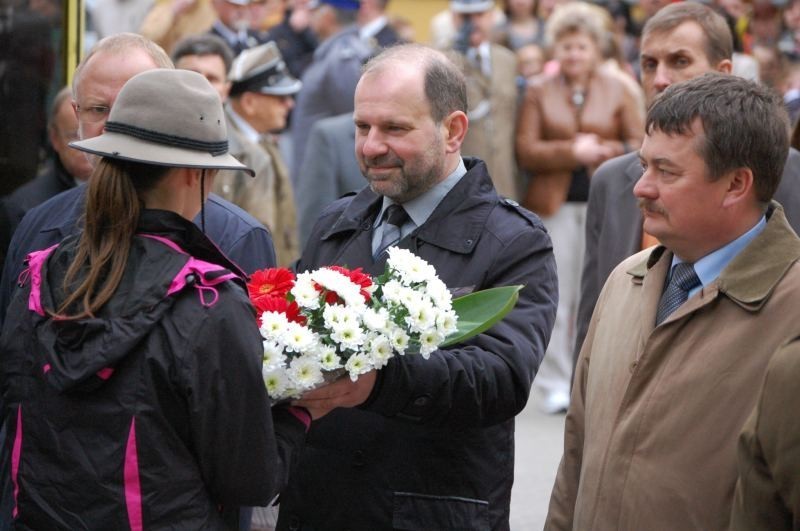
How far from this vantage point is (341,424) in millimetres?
3768

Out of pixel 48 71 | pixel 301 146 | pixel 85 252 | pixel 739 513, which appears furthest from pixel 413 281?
pixel 301 146

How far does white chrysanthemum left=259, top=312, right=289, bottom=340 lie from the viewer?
10.2ft

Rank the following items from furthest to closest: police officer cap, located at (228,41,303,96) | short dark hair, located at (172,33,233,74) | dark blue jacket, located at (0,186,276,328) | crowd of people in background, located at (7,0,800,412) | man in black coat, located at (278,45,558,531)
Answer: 1. police officer cap, located at (228,41,303,96)
2. crowd of people in background, located at (7,0,800,412)
3. short dark hair, located at (172,33,233,74)
4. dark blue jacket, located at (0,186,276,328)
5. man in black coat, located at (278,45,558,531)

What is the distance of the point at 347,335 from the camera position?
3.18 m

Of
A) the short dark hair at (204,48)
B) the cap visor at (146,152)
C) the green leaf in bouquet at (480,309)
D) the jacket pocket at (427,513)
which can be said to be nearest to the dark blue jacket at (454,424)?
the jacket pocket at (427,513)

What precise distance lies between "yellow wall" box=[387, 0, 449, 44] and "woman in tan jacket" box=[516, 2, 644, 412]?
1027 cm

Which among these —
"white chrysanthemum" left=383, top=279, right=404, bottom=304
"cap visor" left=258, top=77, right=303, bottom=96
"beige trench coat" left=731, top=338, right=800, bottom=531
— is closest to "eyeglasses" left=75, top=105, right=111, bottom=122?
"white chrysanthemum" left=383, top=279, right=404, bottom=304

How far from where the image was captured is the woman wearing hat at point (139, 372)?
2.91m

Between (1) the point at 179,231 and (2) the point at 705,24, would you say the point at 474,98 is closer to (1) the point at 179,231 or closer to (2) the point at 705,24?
(2) the point at 705,24

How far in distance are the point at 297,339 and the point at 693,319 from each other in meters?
1.01

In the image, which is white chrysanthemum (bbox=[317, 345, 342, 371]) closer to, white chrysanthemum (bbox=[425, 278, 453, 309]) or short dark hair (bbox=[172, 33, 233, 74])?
white chrysanthemum (bbox=[425, 278, 453, 309])

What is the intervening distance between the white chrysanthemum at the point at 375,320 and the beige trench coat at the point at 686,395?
26.0 inches

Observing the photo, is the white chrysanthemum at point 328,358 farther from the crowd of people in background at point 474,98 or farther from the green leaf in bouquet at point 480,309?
the crowd of people in background at point 474,98

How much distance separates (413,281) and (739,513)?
105 cm
